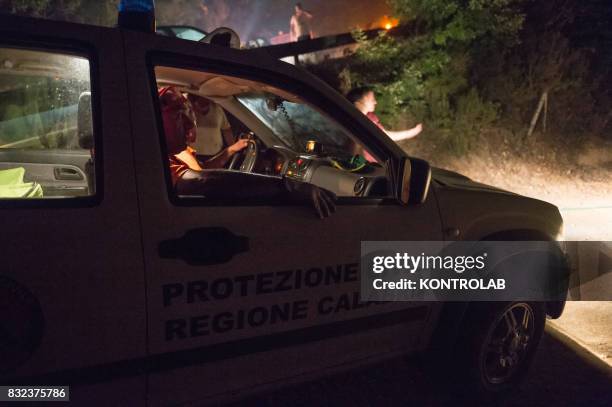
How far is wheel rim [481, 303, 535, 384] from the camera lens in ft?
8.94

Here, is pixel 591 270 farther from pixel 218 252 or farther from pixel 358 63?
pixel 358 63

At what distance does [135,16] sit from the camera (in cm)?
185

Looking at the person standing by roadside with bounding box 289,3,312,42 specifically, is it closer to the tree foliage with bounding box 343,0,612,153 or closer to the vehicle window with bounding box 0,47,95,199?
the tree foliage with bounding box 343,0,612,153

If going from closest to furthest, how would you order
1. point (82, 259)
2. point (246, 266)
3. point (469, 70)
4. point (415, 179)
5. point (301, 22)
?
point (82, 259), point (246, 266), point (415, 179), point (469, 70), point (301, 22)

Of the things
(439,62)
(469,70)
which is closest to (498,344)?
(439,62)

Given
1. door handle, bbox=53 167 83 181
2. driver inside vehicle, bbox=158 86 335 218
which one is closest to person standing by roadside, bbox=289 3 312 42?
door handle, bbox=53 167 83 181

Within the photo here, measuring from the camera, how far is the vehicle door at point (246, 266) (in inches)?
67.0

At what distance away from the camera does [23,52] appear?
1687 mm

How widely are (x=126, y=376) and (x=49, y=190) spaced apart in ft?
4.33

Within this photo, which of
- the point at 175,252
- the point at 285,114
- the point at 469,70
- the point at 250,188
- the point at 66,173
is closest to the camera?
the point at 175,252

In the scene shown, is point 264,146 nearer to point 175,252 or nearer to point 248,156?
point 248,156

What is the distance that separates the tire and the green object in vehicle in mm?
2137

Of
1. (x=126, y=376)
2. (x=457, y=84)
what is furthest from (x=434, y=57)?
(x=126, y=376)

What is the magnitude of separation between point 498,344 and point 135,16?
2.43m
